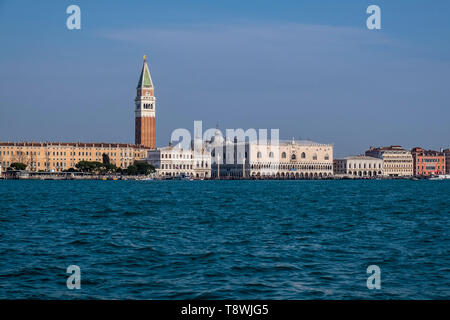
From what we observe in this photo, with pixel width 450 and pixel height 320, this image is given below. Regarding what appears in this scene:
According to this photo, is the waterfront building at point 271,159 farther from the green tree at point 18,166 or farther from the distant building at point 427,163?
the green tree at point 18,166

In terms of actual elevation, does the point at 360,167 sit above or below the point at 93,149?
below

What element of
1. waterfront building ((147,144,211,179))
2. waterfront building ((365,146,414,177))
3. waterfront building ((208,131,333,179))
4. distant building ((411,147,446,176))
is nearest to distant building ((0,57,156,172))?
waterfront building ((147,144,211,179))

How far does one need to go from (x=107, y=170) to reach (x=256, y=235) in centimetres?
7944

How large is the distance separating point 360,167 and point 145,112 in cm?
3827

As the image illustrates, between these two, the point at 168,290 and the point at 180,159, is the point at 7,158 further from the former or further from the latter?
the point at 168,290

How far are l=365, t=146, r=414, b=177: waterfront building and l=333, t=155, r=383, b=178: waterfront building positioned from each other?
1.69 metres

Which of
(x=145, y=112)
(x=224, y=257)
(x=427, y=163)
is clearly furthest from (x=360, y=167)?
(x=224, y=257)

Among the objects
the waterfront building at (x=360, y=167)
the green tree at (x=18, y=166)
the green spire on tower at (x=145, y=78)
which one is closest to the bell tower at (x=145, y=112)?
the green spire on tower at (x=145, y=78)

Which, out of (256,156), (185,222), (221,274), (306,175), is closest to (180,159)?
(256,156)

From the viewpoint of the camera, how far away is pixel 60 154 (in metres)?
93.2

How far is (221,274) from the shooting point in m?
9.12

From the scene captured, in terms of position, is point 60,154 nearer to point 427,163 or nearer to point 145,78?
point 145,78

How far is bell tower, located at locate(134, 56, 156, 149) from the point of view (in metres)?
104

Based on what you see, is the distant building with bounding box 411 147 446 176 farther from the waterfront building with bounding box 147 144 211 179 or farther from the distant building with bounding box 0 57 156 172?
the distant building with bounding box 0 57 156 172
